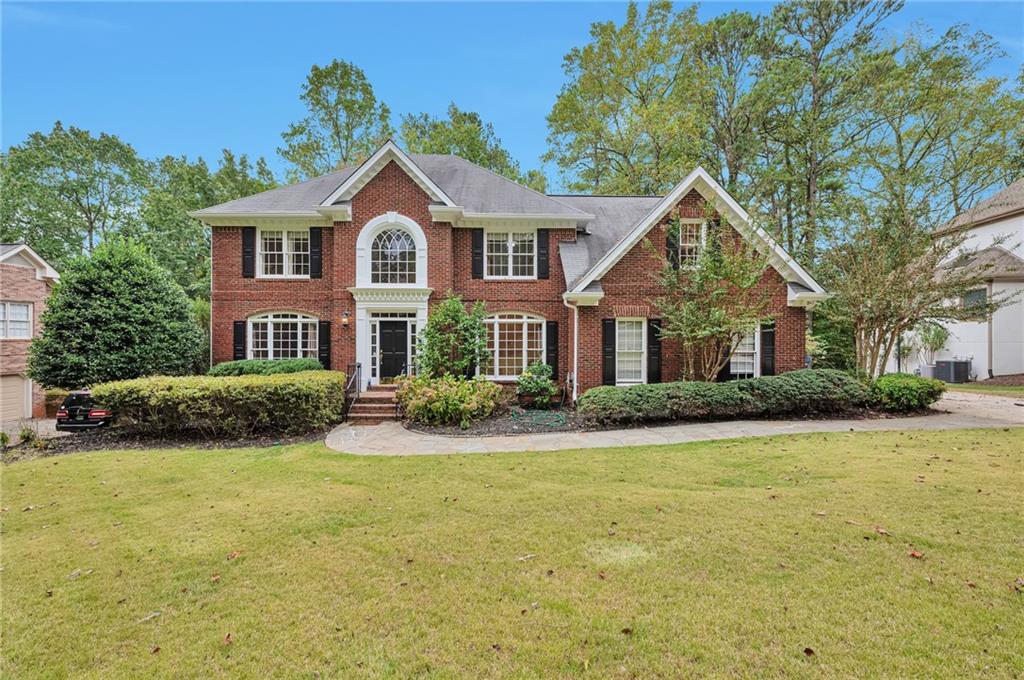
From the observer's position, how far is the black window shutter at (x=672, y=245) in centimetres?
1277

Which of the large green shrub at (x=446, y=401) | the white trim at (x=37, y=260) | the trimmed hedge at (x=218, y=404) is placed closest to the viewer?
the trimmed hedge at (x=218, y=404)

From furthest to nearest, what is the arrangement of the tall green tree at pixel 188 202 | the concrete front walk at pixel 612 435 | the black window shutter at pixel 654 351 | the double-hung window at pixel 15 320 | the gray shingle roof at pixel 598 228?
the tall green tree at pixel 188 202 < the double-hung window at pixel 15 320 < the gray shingle roof at pixel 598 228 < the black window shutter at pixel 654 351 < the concrete front walk at pixel 612 435

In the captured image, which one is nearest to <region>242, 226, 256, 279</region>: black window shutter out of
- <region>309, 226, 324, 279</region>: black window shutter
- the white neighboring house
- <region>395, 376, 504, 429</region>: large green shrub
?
<region>309, 226, 324, 279</region>: black window shutter

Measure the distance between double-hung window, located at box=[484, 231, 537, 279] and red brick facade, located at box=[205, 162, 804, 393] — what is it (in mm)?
455

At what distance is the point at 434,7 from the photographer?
1309 centimetres

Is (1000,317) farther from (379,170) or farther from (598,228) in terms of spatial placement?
(379,170)

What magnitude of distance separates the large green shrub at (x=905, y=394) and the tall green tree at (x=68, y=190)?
120 feet

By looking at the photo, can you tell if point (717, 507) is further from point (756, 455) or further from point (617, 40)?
point (617, 40)

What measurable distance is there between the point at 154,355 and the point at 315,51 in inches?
811

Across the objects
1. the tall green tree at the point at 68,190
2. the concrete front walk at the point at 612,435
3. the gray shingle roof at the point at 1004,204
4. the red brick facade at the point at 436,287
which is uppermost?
the tall green tree at the point at 68,190

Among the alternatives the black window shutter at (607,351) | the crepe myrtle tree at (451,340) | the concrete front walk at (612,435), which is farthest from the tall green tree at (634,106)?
the concrete front walk at (612,435)

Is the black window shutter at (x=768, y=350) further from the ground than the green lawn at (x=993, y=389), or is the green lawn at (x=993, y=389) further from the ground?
the black window shutter at (x=768, y=350)

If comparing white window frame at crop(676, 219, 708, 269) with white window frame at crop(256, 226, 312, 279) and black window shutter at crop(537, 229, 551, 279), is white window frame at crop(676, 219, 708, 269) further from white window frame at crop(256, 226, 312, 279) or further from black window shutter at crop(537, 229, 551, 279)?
white window frame at crop(256, 226, 312, 279)

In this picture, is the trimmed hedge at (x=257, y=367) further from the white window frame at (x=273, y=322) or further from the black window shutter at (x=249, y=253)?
the black window shutter at (x=249, y=253)
